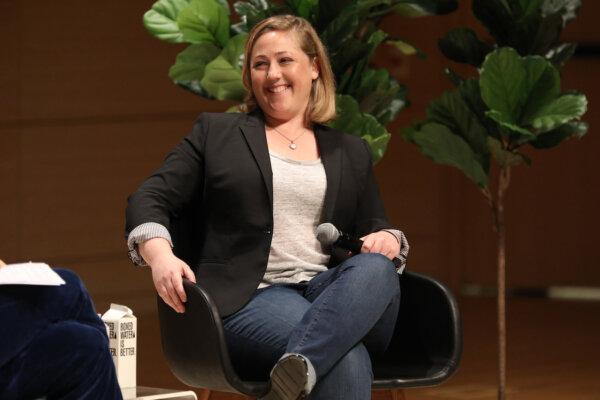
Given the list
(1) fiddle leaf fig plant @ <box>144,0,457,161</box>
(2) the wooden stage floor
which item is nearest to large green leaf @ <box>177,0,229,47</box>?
(1) fiddle leaf fig plant @ <box>144,0,457,161</box>

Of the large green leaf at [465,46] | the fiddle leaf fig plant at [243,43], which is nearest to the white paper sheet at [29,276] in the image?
the fiddle leaf fig plant at [243,43]

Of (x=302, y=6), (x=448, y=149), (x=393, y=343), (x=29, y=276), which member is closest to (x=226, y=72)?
(x=302, y=6)

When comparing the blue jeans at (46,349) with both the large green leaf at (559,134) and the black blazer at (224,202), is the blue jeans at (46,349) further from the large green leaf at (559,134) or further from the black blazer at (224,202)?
the large green leaf at (559,134)

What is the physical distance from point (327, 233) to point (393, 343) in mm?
412

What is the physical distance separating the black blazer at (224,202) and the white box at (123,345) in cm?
22

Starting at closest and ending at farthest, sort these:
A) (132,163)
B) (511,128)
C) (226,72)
Answer: (511,128) → (226,72) → (132,163)

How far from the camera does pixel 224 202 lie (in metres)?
3.15

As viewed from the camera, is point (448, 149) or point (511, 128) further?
point (448, 149)

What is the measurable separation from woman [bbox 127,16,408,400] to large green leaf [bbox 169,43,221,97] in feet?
2.37

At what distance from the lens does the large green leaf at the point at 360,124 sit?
3973 millimetres

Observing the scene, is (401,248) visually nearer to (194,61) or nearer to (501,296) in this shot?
(501,296)

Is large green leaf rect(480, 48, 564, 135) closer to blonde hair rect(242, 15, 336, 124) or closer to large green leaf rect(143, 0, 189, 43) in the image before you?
blonde hair rect(242, 15, 336, 124)

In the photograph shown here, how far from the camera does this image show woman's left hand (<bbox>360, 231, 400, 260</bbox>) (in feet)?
10.3

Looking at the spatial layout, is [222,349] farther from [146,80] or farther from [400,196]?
[400,196]
